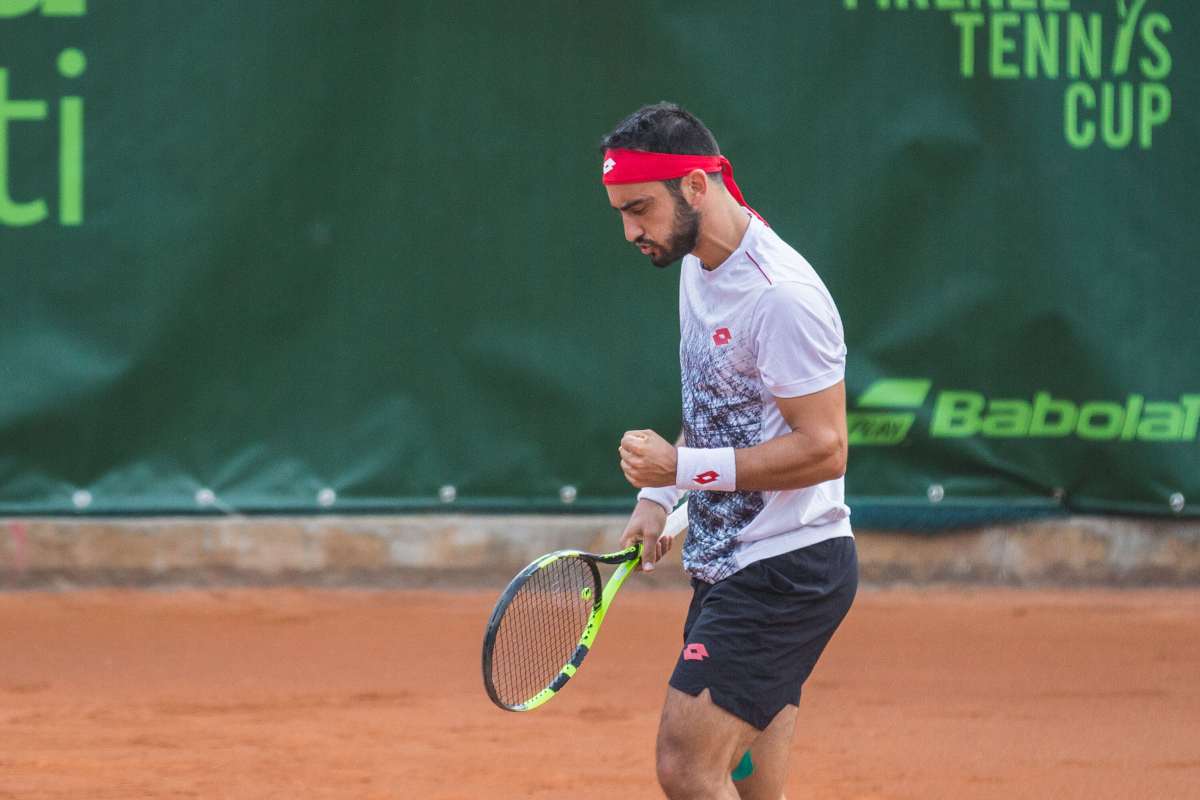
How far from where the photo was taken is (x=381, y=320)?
6.13 meters

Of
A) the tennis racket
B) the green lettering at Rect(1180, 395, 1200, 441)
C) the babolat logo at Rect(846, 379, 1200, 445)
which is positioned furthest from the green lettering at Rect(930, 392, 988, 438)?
the tennis racket

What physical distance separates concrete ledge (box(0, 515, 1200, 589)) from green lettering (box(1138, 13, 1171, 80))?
5.35 feet

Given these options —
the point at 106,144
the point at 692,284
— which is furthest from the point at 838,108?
the point at 692,284

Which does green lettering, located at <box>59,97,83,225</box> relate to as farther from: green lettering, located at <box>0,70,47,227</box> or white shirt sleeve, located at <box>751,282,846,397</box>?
white shirt sleeve, located at <box>751,282,846,397</box>

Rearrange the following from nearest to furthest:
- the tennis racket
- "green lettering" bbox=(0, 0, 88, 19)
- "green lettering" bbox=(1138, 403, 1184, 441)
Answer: the tennis racket
"green lettering" bbox=(0, 0, 88, 19)
"green lettering" bbox=(1138, 403, 1184, 441)

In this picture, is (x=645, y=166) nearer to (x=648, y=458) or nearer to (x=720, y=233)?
(x=720, y=233)

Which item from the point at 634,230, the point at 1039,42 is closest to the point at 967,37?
the point at 1039,42

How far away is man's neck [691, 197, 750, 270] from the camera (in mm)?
2947

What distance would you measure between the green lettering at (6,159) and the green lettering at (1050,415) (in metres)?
3.59

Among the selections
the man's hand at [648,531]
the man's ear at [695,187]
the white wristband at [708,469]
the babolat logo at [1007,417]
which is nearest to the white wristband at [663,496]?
the man's hand at [648,531]

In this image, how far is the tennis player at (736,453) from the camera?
283 cm

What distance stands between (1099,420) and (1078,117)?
1095 millimetres

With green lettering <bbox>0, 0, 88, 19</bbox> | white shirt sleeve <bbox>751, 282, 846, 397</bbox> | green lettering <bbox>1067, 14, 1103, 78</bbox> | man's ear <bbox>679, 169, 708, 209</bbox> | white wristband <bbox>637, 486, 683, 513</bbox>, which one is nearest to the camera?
white shirt sleeve <bbox>751, 282, 846, 397</bbox>

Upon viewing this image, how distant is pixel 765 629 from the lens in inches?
116
